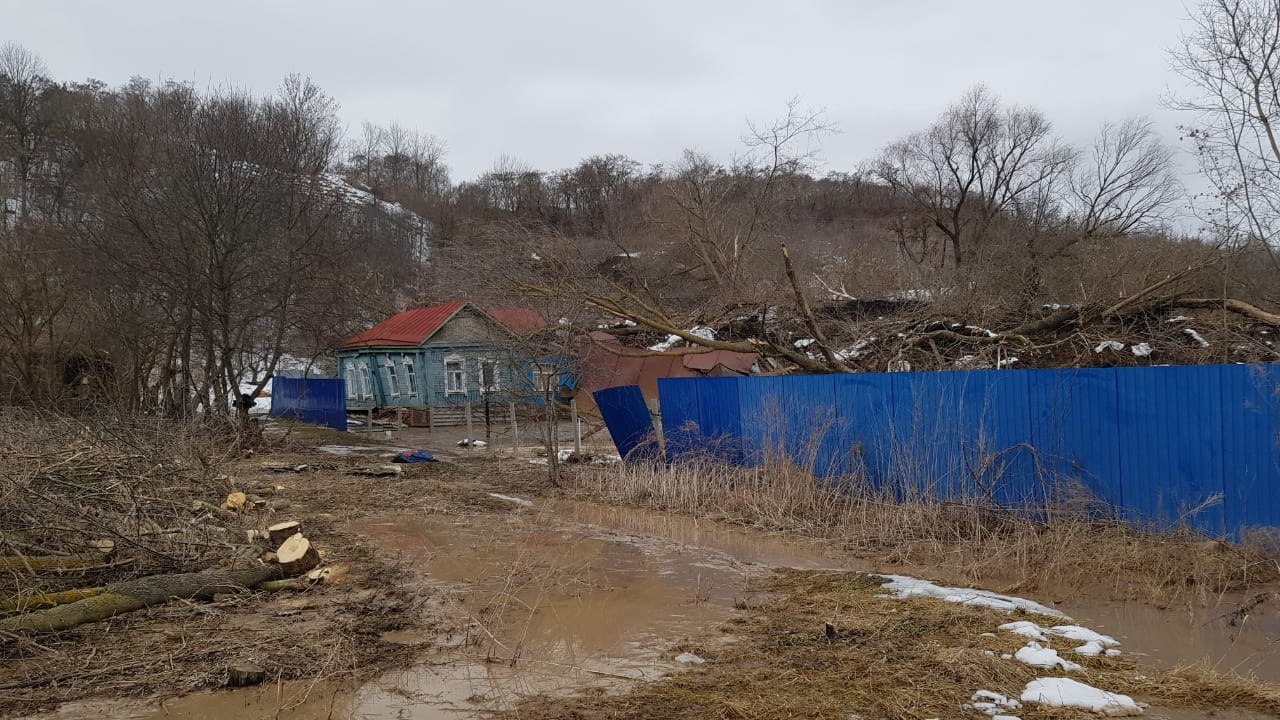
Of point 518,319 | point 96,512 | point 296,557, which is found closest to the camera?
point 96,512

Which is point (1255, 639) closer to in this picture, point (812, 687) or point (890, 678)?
point (890, 678)

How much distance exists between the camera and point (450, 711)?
4668 mm

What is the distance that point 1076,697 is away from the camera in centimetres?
455

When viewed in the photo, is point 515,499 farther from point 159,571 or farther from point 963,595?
point 963,595

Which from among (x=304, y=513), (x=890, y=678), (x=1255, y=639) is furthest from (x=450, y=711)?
(x=304, y=513)

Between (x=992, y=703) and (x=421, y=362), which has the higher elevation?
(x=421, y=362)

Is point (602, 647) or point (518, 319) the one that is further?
point (518, 319)

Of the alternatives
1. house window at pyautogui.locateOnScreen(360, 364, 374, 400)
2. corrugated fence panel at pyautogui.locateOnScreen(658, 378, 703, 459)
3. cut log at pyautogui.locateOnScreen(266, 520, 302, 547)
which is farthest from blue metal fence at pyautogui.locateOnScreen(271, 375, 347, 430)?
cut log at pyautogui.locateOnScreen(266, 520, 302, 547)

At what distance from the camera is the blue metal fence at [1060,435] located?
7402 mm

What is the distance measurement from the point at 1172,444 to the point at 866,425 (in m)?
3.37

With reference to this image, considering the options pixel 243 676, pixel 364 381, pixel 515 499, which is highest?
pixel 364 381

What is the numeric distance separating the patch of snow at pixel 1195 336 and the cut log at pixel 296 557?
36.4ft

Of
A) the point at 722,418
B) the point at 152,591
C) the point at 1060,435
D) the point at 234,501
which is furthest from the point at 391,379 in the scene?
the point at 1060,435

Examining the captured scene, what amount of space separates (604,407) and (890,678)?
32.5 ft
